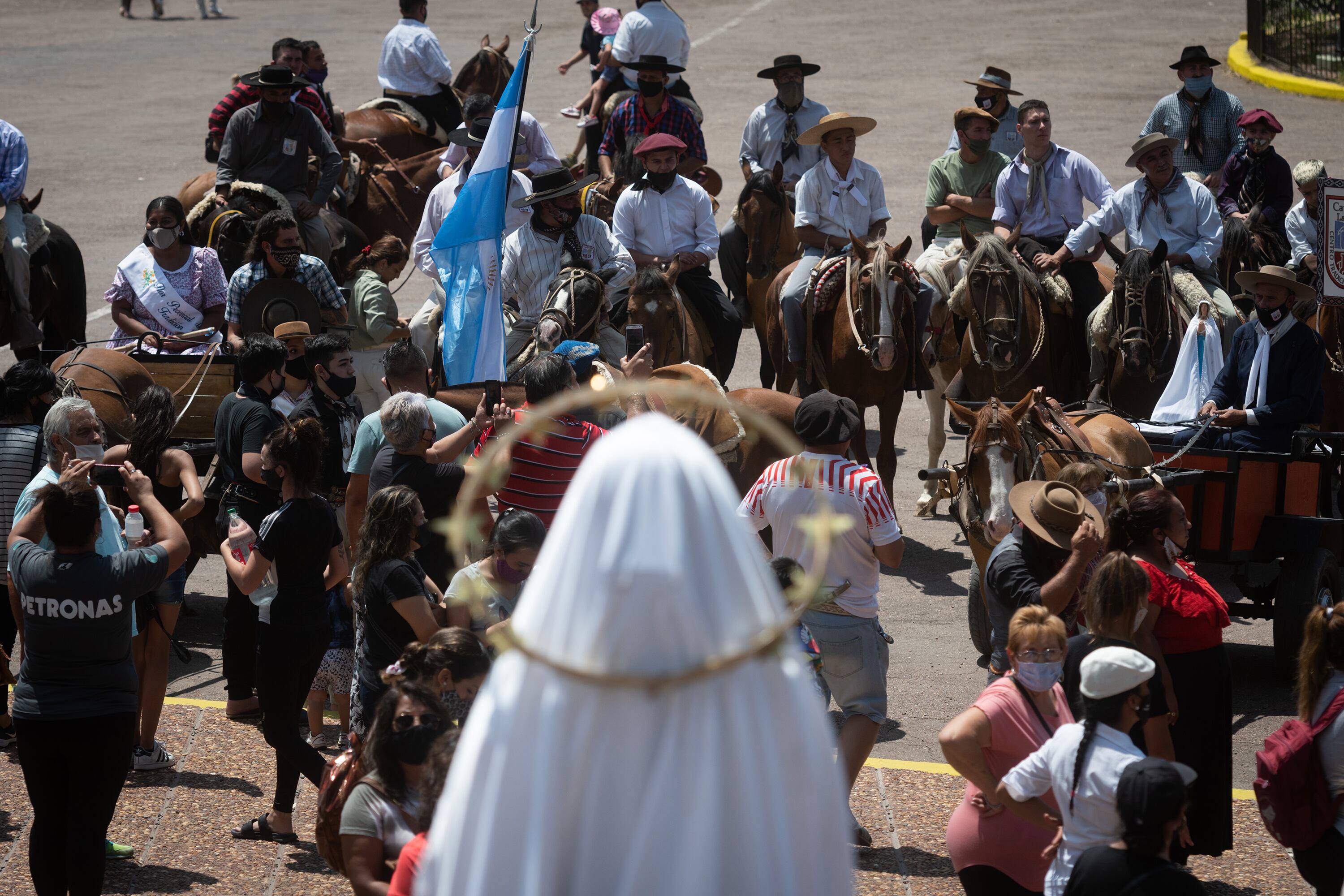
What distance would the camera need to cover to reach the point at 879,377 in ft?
37.7

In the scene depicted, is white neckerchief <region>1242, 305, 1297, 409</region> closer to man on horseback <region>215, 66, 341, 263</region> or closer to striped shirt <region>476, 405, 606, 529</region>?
striped shirt <region>476, 405, 606, 529</region>

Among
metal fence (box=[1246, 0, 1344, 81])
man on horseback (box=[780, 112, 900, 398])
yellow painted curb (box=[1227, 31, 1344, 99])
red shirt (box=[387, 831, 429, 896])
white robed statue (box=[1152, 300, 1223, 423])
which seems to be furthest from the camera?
metal fence (box=[1246, 0, 1344, 81])

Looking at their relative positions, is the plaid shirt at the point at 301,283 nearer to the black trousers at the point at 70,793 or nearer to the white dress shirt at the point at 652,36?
the black trousers at the point at 70,793

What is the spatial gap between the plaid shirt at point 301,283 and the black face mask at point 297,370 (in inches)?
59.7

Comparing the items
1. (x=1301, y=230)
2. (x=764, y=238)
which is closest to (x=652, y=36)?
(x=764, y=238)

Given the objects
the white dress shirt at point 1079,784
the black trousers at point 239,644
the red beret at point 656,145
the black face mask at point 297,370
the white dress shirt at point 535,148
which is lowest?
the black trousers at point 239,644

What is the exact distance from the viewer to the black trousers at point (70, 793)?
17.9 ft

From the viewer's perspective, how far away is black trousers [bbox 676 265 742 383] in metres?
12.2

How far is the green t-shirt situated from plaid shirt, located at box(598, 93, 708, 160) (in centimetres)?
258

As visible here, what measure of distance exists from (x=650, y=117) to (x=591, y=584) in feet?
41.5

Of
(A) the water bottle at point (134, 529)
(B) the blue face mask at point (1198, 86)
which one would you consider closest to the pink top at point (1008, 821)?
(A) the water bottle at point (134, 529)

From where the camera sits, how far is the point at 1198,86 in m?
15.2

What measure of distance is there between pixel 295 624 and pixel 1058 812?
10.7 feet

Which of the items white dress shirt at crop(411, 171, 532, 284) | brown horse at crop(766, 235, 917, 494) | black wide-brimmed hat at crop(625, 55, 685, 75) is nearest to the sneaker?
white dress shirt at crop(411, 171, 532, 284)
